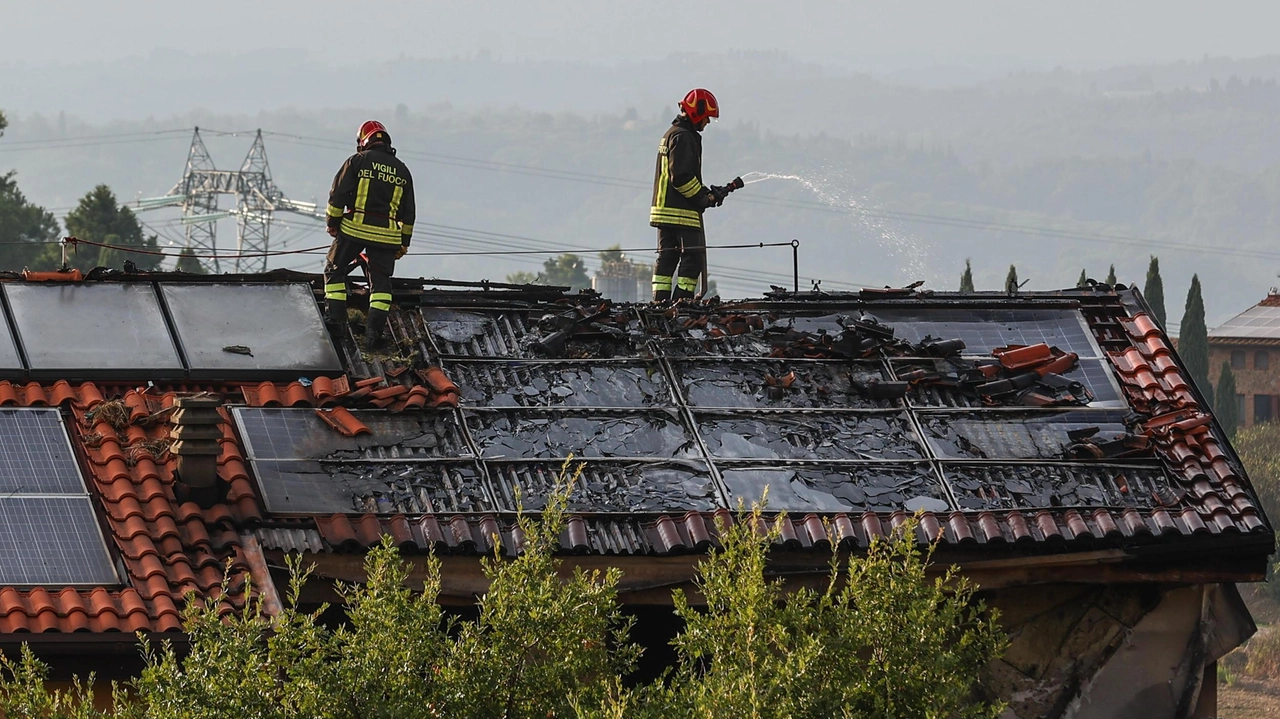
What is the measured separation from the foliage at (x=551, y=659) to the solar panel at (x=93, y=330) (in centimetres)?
621

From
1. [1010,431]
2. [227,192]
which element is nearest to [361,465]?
[1010,431]

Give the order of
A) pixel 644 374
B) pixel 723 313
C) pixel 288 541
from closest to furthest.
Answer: pixel 288 541 < pixel 644 374 < pixel 723 313

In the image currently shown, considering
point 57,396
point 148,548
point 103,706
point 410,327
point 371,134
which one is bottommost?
point 103,706

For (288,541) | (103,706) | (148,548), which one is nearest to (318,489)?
(288,541)

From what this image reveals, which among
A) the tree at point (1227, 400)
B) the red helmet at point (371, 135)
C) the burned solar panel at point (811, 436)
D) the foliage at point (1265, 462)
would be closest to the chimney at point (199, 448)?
the burned solar panel at point (811, 436)

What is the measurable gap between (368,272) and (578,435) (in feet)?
9.72

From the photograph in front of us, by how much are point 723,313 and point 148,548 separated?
24.0ft

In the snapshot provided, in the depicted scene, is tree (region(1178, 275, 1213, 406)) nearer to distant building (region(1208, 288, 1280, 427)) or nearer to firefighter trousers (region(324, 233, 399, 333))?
distant building (region(1208, 288, 1280, 427))

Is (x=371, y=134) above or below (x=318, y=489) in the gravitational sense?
above

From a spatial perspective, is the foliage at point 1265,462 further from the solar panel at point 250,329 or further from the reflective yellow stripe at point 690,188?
the solar panel at point 250,329

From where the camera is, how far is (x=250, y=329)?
16641mm

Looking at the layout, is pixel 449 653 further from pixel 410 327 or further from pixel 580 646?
pixel 410 327

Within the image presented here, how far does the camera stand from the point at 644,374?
17.1 metres

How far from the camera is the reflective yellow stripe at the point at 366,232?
17.5 metres
